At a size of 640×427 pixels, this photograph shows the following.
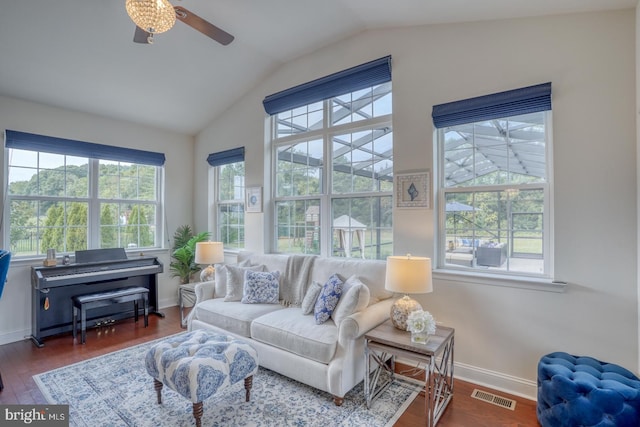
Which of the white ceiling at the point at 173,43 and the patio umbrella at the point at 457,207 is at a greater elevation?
the white ceiling at the point at 173,43

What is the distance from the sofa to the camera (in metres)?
2.35

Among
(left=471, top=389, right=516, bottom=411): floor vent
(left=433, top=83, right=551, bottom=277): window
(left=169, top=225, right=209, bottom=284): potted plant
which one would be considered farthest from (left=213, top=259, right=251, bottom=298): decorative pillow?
(left=471, top=389, right=516, bottom=411): floor vent

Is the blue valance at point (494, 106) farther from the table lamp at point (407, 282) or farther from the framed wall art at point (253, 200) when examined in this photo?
the framed wall art at point (253, 200)

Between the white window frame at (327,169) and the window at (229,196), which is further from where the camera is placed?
the window at (229,196)

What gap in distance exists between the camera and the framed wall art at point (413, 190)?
2.92m

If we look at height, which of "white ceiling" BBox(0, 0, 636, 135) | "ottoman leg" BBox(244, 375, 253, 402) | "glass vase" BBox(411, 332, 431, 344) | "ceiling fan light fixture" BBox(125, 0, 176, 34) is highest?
"white ceiling" BBox(0, 0, 636, 135)

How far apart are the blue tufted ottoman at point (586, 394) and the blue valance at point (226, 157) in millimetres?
4029

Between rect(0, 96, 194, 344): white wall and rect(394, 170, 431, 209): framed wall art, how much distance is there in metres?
3.67

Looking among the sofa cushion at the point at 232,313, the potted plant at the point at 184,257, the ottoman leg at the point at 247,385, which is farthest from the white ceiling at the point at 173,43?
the ottoman leg at the point at 247,385

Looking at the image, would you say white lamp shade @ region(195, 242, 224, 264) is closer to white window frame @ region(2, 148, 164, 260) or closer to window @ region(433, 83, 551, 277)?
white window frame @ region(2, 148, 164, 260)

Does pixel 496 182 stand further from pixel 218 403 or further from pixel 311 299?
pixel 218 403

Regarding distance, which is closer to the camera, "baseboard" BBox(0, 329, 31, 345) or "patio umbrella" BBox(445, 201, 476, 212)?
"patio umbrella" BBox(445, 201, 476, 212)

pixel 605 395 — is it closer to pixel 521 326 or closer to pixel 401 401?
pixel 521 326

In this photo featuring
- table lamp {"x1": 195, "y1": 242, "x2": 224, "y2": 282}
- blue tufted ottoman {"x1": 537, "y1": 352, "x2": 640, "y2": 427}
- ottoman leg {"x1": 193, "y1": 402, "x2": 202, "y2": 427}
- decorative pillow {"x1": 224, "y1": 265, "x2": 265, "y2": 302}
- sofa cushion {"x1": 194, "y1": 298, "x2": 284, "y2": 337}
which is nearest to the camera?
blue tufted ottoman {"x1": 537, "y1": 352, "x2": 640, "y2": 427}
